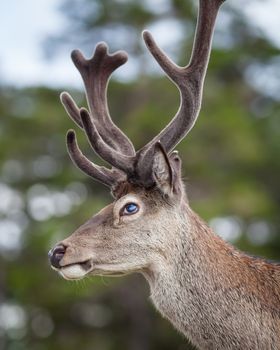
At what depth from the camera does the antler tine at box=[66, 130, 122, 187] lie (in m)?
8.25

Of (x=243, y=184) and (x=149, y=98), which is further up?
(x=149, y=98)

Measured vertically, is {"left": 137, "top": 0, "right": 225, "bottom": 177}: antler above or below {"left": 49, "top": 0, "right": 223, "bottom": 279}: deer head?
above

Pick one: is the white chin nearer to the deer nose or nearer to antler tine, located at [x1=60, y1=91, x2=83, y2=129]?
the deer nose

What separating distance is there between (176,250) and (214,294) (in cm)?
46

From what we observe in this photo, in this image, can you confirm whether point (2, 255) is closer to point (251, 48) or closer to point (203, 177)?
point (203, 177)

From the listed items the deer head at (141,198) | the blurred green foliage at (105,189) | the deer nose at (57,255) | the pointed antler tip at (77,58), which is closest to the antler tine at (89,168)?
the deer head at (141,198)

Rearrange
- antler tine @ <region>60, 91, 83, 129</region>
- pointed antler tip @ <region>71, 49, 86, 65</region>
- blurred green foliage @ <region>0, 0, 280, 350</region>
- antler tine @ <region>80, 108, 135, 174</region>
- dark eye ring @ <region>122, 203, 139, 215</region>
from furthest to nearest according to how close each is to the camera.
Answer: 1. blurred green foliage @ <region>0, 0, 280, 350</region>
2. pointed antler tip @ <region>71, 49, 86, 65</region>
3. antler tine @ <region>60, 91, 83, 129</region>
4. antler tine @ <region>80, 108, 135, 174</region>
5. dark eye ring @ <region>122, 203, 139, 215</region>

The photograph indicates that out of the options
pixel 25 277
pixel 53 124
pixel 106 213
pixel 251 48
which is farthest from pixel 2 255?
pixel 106 213

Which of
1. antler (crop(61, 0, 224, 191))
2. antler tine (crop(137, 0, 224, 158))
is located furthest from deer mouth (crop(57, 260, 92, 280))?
antler tine (crop(137, 0, 224, 158))

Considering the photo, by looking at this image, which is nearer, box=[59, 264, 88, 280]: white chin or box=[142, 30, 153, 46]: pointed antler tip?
box=[59, 264, 88, 280]: white chin

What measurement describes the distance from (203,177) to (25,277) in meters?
5.36

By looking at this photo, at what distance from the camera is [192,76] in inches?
322

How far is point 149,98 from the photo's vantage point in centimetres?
2795

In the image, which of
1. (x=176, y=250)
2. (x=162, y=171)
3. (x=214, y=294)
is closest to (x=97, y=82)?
(x=162, y=171)
